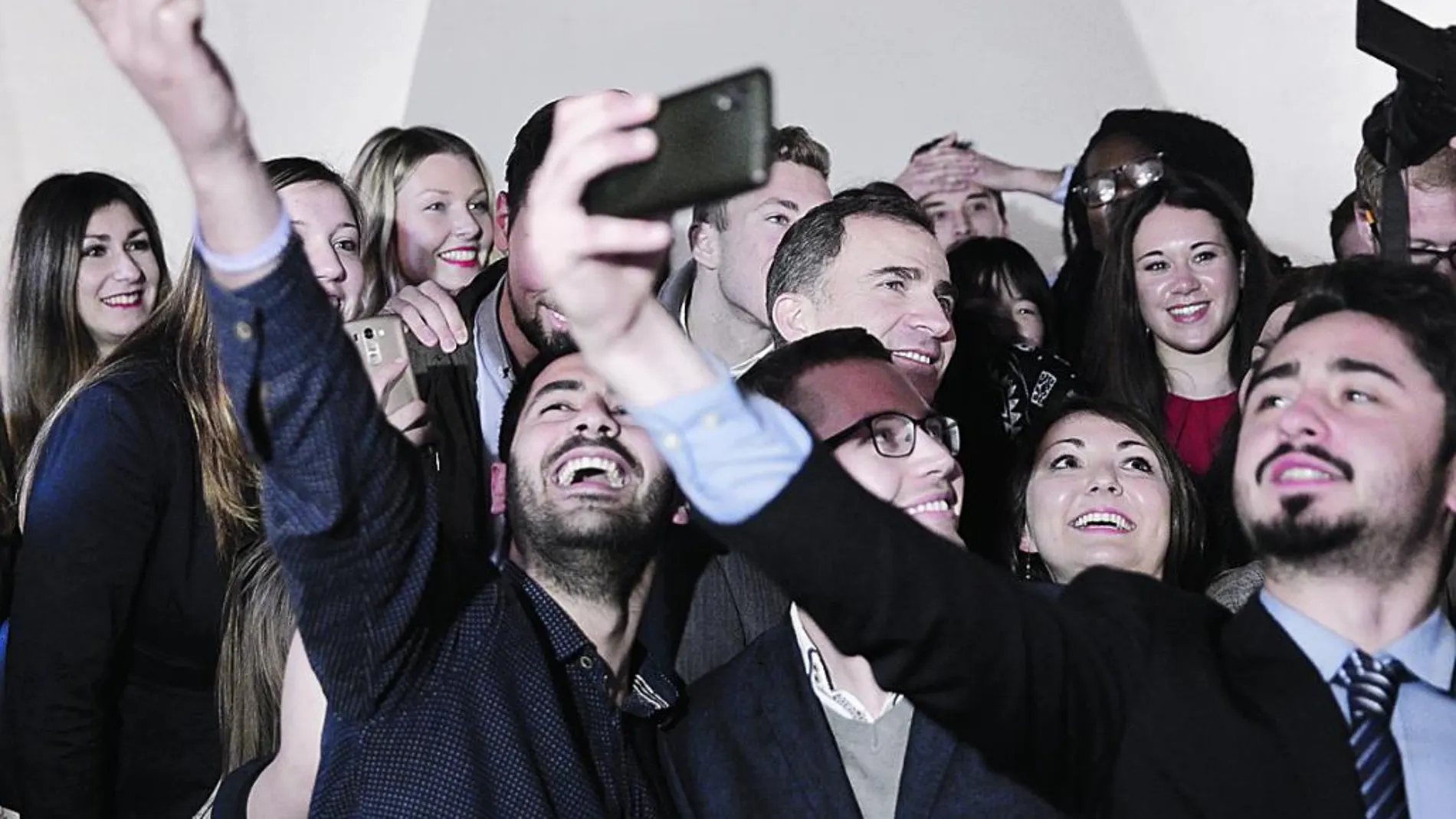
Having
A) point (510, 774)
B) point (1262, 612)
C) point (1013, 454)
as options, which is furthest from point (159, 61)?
point (1013, 454)

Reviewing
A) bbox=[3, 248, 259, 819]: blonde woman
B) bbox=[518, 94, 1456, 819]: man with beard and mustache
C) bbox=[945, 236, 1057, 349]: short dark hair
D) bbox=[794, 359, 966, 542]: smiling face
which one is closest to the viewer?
bbox=[518, 94, 1456, 819]: man with beard and mustache

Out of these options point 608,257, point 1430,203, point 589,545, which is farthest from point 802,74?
point 608,257

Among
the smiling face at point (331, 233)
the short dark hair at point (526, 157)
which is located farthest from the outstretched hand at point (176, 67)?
the short dark hair at point (526, 157)

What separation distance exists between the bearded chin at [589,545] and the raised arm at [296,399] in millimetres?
406

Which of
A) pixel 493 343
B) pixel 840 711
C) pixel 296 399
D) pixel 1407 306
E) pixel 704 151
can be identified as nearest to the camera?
pixel 704 151

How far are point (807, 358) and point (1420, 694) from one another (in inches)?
34.6

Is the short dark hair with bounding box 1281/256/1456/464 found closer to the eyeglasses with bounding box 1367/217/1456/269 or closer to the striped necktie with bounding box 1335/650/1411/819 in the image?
the striped necktie with bounding box 1335/650/1411/819

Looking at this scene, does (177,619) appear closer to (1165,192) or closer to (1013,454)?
(1013,454)

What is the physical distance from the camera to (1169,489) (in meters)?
2.65

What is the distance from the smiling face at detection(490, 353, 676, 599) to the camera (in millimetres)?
2176

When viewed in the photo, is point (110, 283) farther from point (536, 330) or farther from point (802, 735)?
point (802, 735)

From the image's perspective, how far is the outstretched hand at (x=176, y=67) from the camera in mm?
1322

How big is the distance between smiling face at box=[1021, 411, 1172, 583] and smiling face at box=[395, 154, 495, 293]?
3.09ft

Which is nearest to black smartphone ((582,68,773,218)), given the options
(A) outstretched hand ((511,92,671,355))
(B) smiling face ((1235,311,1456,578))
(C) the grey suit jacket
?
(A) outstretched hand ((511,92,671,355))
